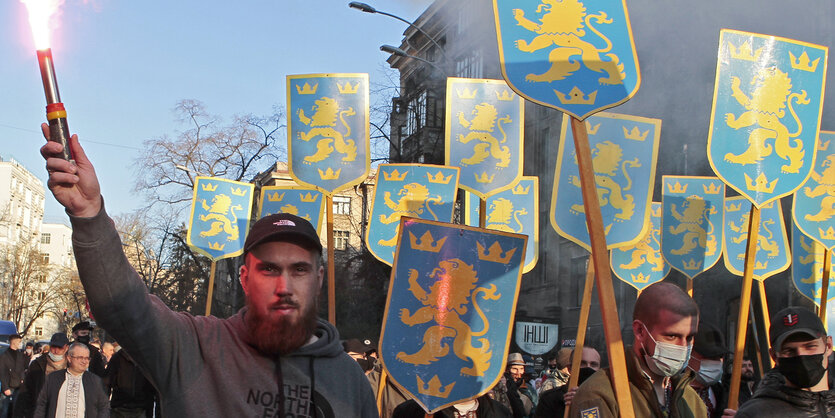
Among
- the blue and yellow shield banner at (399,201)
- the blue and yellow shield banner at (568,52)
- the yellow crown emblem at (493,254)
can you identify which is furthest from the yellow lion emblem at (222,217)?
the blue and yellow shield banner at (568,52)

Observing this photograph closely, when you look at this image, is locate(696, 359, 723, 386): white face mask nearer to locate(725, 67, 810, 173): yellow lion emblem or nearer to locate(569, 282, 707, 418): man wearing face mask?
locate(725, 67, 810, 173): yellow lion emblem

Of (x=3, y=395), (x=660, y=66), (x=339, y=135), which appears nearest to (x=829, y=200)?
(x=339, y=135)

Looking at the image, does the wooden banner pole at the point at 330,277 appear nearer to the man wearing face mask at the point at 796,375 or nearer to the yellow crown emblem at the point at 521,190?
the yellow crown emblem at the point at 521,190

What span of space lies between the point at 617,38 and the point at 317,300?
8.59 ft

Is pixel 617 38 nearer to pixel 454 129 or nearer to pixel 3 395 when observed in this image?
pixel 454 129

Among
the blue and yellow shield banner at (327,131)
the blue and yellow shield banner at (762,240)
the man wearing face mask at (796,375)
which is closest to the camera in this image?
the man wearing face mask at (796,375)

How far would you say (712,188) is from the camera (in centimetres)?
881

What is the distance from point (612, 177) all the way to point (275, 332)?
4990 mm

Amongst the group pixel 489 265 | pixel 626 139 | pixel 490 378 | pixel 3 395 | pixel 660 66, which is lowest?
pixel 3 395

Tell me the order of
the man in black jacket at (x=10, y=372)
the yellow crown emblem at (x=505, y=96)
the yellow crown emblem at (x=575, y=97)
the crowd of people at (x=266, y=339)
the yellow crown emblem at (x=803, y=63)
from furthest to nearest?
the man in black jacket at (x=10, y=372) → the yellow crown emblem at (x=505, y=96) → the yellow crown emblem at (x=803, y=63) → the yellow crown emblem at (x=575, y=97) → the crowd of people at (x=266, y=339)

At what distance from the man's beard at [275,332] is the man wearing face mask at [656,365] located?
1.38 m

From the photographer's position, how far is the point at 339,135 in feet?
26.7

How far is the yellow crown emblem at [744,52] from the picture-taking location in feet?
17.6

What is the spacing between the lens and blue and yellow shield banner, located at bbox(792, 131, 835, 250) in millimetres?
7555
